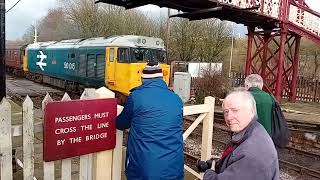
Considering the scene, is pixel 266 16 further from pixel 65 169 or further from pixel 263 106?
pixel 65 169

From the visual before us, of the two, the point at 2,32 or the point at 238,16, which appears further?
the point at 238,16

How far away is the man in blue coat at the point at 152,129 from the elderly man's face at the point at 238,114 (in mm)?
779

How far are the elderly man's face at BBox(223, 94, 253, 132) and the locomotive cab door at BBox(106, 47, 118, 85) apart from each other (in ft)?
41.1

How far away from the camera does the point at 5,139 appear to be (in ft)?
9.34

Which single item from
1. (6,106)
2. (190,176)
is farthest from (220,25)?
(6,106)

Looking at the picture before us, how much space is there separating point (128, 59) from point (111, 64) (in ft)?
3.35

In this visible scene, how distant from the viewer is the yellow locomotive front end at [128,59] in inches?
563

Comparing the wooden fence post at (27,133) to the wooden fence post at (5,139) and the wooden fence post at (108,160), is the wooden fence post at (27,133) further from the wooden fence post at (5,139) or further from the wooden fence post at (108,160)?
the wooden fence post at (108,160)

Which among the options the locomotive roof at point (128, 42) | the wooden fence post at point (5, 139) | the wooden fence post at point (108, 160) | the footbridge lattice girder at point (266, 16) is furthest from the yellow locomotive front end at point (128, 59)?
the wooden fence post at point (5, 139)

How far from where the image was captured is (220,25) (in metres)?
37.2

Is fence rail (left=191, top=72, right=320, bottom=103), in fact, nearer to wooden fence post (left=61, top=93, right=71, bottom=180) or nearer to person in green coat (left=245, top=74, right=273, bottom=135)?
person in green coat (left=245, top=74, right=273, bottom=135)

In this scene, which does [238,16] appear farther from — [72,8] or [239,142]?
[72,8]

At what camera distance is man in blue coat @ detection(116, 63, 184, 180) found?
3.04 m

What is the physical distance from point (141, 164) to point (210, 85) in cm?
1521
